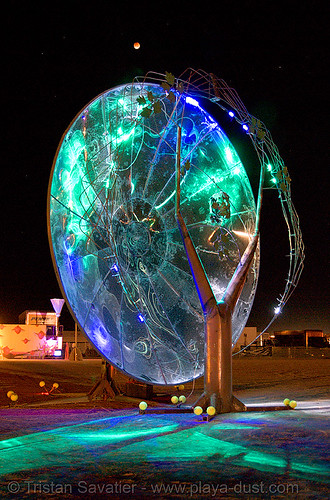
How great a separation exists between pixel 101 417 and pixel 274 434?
8.35 ft

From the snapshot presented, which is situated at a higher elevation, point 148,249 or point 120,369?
point 148,249

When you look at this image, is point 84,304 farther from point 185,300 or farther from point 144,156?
point 144,156

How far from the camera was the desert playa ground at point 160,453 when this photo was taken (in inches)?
133

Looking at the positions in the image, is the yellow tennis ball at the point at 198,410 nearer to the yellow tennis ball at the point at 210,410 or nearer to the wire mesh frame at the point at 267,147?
the yellow tennis ball at the point at 210,410

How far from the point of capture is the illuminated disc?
7.52 m

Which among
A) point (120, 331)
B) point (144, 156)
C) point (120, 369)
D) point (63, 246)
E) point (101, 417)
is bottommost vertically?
point (101, 417)

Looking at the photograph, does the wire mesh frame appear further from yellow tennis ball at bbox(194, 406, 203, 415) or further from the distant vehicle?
the distant vehicle

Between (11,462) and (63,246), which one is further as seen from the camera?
(63,246)

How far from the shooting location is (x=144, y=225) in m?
8.63

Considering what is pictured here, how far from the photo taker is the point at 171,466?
398 centimetres

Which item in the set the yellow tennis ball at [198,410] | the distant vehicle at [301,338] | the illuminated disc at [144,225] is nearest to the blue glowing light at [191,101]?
the illuminated disc at [144,225]

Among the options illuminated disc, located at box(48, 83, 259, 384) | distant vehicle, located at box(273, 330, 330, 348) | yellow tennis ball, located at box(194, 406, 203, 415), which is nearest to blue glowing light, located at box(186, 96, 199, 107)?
illuminated disc, located at box(48, 83, 259, 384)

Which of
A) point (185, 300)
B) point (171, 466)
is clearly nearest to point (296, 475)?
point (171, 466)

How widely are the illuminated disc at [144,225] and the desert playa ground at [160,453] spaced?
1.30 metres
